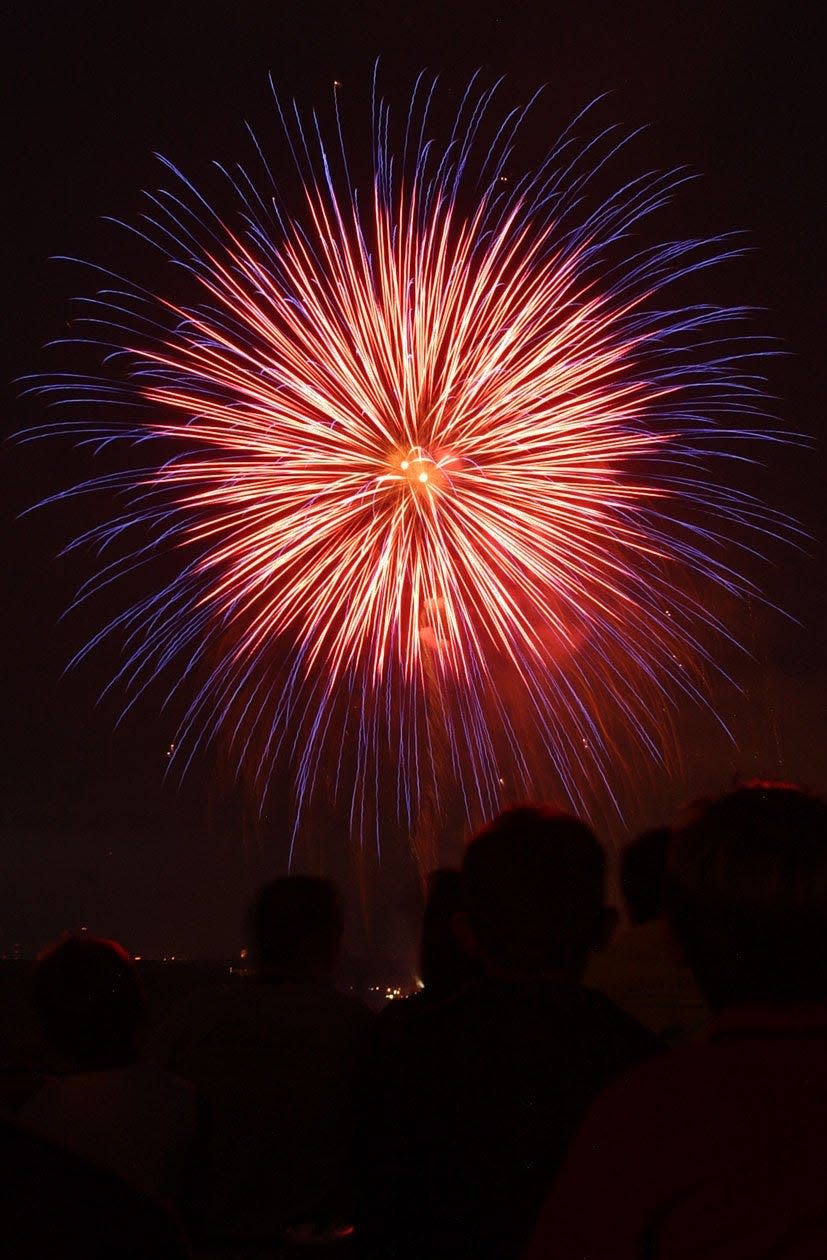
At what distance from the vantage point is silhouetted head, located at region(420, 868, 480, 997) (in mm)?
5590

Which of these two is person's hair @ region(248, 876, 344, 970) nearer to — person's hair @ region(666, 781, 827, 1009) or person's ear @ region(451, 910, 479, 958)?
person's ear @ region(451, 910, 479, 958)

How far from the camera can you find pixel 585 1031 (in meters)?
3.51

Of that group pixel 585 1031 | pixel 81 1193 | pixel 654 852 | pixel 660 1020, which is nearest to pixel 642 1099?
pixel 81 1193

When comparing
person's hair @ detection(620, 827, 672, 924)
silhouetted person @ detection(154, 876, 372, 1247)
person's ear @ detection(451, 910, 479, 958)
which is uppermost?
person's hair @ detection(620, 827, 672, 924)

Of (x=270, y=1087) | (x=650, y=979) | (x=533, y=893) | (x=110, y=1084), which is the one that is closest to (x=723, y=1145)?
(x=533, y=893)

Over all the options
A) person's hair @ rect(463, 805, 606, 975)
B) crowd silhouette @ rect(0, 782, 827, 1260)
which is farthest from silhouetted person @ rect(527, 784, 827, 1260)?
person's hair @ rect(463, 805, 606, 975)

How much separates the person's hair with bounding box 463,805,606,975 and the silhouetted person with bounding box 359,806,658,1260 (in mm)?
82

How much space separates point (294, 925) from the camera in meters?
Answer: 5.91

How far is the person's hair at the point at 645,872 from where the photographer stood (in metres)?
5.73

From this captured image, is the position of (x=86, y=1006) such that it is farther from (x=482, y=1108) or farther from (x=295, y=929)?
(x=482, y=1108)

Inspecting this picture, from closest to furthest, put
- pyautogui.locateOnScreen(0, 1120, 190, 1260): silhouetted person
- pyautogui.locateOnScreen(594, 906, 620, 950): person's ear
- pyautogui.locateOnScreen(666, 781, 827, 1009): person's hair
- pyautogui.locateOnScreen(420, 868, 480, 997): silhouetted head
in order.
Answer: pyautogui.locateOnScreen(0, 1120, 190, 1260): silhouetted person < pyautogui.locateOnScreen(666, 781, 827, 1009): person's hair < pyautogui.locateOnScreen(594, 906, 620, 950): person's ear < pyautogui.locateOnScreen(420, 868, 480, 997): silhouetted head

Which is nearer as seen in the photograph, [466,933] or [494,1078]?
[494,1078]

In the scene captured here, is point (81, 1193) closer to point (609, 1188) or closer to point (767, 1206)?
point (609, 1188)

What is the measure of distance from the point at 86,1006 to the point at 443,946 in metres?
1.59
